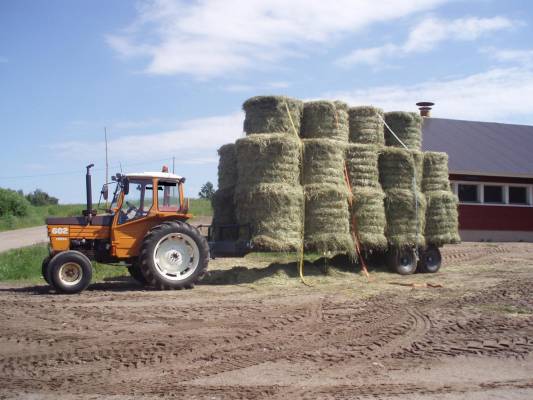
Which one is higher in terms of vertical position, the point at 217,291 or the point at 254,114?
the point at 254,114

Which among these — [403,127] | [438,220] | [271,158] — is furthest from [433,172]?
[271,158]

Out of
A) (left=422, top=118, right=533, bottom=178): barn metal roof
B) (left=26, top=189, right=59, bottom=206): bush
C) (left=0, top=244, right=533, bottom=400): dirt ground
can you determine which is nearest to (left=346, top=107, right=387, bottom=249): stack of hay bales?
(left=0, top=244, right=533, bottom=400): dirt ground

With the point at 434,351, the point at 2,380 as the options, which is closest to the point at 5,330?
the point at 2,380

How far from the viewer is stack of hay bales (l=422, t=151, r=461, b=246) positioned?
14.2 m

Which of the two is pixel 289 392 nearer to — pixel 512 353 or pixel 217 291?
pixel 512 353

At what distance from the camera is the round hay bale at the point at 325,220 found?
12.2m

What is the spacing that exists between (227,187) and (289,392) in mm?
8972

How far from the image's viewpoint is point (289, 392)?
522cm

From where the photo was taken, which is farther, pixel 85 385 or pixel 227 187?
pixel 227 187

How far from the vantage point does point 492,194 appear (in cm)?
2481

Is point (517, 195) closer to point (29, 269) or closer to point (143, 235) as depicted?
point (143, 235)

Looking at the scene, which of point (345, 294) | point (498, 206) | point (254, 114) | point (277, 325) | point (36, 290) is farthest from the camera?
point (498, 206)

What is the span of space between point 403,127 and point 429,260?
3.33m

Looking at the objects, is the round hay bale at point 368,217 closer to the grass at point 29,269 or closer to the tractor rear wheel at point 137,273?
the tractor rear wheel at point 137,273
